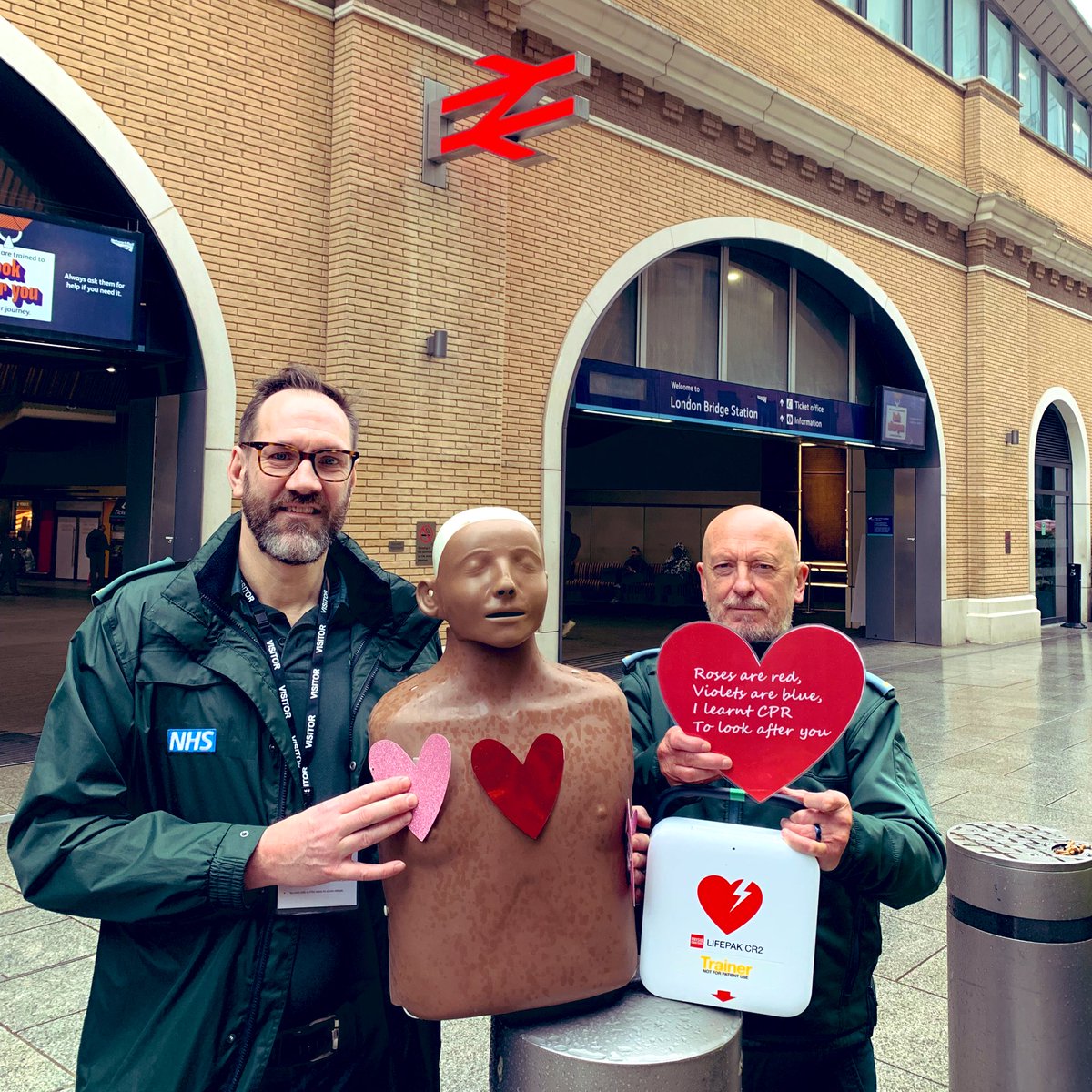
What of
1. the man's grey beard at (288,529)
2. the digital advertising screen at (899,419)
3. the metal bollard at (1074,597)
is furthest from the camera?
the metal bollard at (1074,597)

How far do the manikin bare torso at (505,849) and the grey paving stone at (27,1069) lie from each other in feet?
7.86

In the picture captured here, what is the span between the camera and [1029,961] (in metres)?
2.81

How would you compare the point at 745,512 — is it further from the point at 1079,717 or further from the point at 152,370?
the point at 1079,717

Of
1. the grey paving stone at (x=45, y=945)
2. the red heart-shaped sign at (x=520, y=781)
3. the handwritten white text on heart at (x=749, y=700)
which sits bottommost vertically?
the grey paving stone at (x=45, y=945)

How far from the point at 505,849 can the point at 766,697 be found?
56 centimetres

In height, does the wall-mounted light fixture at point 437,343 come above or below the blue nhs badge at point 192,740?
above

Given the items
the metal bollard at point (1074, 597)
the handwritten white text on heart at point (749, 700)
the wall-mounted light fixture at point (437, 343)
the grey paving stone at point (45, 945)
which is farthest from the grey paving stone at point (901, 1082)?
the metal bollard at point (1074, 597)

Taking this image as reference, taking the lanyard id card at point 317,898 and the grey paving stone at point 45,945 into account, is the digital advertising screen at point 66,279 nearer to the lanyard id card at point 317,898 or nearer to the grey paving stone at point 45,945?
the grey paving stone at point 45,945

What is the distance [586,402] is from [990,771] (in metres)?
5.79

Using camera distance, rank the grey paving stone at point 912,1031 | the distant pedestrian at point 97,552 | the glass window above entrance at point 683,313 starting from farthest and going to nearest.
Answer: the distant pedestrian at point 97,552 < the glass window above entrance at point 683,313 < the grey paving stone at point 912,1031

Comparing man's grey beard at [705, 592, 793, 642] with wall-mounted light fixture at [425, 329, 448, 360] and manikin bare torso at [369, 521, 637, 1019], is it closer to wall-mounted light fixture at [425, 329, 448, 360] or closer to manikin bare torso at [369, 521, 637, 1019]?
manikin bare torso at [369, 521, 637, 1019]

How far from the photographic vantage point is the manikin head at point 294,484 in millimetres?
1913

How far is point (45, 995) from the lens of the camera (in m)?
3.94

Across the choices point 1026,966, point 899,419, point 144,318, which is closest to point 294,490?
point 1026,966
